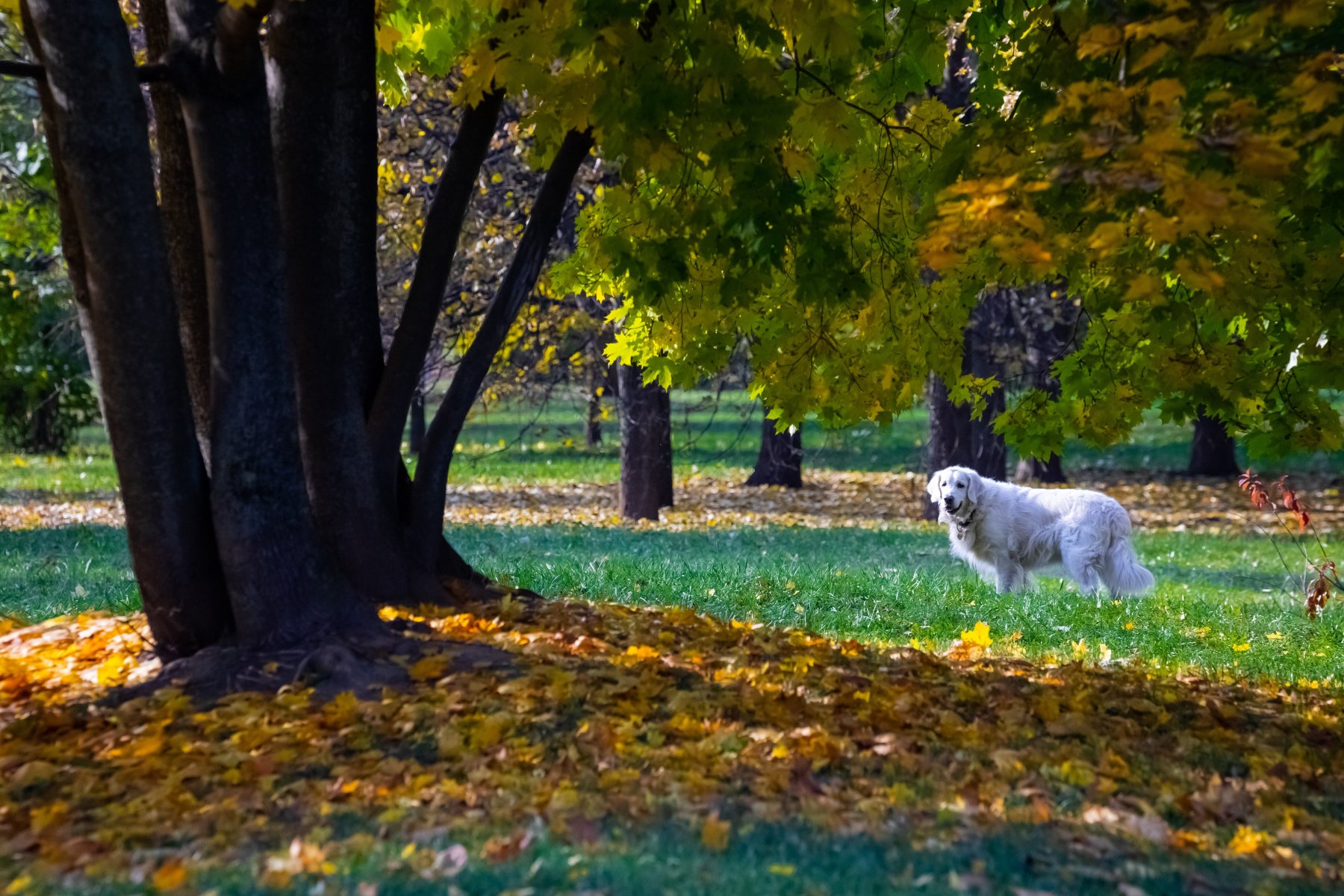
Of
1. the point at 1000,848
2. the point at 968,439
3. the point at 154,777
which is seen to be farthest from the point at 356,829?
the point at 968,439

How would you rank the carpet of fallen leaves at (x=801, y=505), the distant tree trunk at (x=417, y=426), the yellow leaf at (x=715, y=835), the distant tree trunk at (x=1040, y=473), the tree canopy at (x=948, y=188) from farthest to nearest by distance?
the distant tree trunk at (x=417, y=426) → the distant tree trunk at (x=1040, y=473) → the carpet of fallen leaves at (x=801, y=505) → the tree canopy at (x=948, y=188) → the yellow leaf at (x=715, y=835)

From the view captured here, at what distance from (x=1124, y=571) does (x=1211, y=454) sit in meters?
15.5

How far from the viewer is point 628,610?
24.5 feet

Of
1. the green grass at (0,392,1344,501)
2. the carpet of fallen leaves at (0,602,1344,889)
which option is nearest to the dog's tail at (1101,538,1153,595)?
the carpet of fallen leaves at (0,602,1344,889)

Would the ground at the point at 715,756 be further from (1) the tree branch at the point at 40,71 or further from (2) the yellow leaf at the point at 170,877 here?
(1) the tree branch at the point at 40,71

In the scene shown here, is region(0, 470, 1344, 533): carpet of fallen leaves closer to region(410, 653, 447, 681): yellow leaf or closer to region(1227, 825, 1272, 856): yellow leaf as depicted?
region(410, 653, 447, 681): yellow leaf

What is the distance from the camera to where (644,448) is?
54.5 feet

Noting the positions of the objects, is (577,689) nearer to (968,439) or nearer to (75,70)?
(75,70)

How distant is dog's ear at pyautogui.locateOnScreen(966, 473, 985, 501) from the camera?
10.2m

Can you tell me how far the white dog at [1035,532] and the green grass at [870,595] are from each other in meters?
0.25

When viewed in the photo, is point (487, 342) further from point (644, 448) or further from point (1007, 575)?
point (644, 448)

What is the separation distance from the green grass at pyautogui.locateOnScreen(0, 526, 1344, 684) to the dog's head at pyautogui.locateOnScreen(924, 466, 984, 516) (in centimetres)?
62

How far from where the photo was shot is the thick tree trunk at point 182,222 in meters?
6.25

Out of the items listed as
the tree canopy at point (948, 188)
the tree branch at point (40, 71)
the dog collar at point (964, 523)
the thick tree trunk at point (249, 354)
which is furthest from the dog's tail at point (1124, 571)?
the tree branch at point (40, 71)
